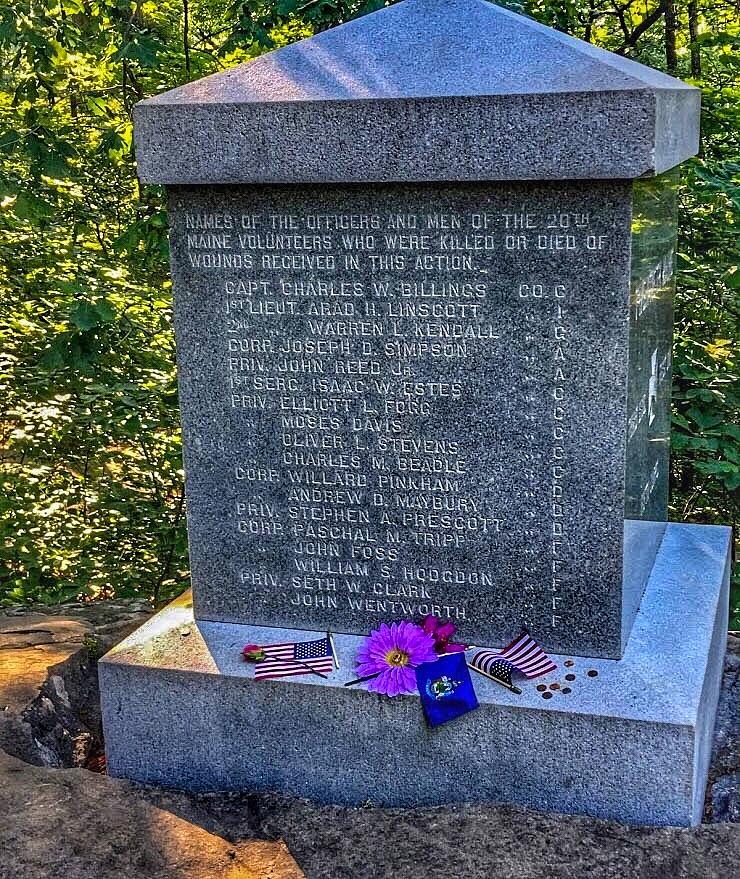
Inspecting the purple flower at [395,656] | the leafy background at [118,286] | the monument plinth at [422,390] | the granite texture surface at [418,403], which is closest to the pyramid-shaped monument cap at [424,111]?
the monument plinth at [422,390]

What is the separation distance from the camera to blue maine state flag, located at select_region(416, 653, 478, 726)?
12.8ft

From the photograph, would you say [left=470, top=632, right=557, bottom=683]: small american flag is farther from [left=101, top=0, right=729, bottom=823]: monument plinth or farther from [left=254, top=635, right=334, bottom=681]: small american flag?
[left=254, top=635, right=334, bottom=681]: small american flag

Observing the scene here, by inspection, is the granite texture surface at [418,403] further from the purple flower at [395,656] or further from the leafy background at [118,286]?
the leafy background at [118,286]

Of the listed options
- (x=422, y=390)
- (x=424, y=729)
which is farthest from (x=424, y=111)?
(x=424, y=729)

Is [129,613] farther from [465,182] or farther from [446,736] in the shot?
[465,182]

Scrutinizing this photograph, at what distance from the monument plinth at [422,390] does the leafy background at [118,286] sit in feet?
6.99

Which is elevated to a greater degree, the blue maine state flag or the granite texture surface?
the granite texture surface

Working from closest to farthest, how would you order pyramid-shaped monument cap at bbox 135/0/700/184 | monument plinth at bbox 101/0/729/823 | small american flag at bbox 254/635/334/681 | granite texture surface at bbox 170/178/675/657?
pyramid-shaped monument cap at bbox 135/0/700/184
monument plinth at bbox 101/0/729/823
granite texture surface at bbox 170/178/675/657
small american flag at bbox 254/635/334/681

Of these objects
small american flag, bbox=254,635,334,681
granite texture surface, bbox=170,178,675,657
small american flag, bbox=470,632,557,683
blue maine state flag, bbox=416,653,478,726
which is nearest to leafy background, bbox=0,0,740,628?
granite texture surface, bbox=170,178,675,657

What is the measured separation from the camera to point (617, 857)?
3.59 metres

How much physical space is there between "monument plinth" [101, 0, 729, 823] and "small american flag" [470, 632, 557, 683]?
78 millimetres

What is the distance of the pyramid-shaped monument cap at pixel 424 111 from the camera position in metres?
3.68

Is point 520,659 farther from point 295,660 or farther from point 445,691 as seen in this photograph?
point 295,660

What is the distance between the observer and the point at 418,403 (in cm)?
421
